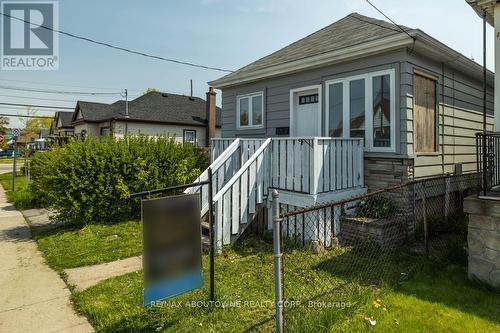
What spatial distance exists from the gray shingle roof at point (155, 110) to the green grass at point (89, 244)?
15527mm

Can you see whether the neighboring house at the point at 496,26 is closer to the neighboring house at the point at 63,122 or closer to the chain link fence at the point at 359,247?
the chain link fence at the point at 359,247

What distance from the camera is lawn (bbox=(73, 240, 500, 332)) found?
10.9 ft

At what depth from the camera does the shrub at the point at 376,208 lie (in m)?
6.28

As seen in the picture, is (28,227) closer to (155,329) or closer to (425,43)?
(155,329)

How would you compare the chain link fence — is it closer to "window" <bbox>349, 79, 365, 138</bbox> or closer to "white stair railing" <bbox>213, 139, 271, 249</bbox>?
"white stair railing" <bbox>213, 139, 271, 249</bbox>

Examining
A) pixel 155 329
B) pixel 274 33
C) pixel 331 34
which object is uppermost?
pixel 274 33

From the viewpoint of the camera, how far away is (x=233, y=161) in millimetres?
7629

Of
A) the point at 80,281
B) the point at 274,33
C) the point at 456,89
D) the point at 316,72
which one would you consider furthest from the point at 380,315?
the point at 274,33

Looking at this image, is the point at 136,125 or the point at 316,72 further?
the point at 136,125

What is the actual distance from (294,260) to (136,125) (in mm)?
19688

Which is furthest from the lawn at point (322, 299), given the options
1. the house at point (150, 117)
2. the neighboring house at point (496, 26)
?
the house at point (150, 117)

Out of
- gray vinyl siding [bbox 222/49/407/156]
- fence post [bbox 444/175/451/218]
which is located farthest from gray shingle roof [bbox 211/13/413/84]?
fence post [bbox 444/175/451/218]

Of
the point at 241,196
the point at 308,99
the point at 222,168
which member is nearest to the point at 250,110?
the point at 308,99

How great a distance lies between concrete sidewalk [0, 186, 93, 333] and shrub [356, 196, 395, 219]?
16.1 ft
